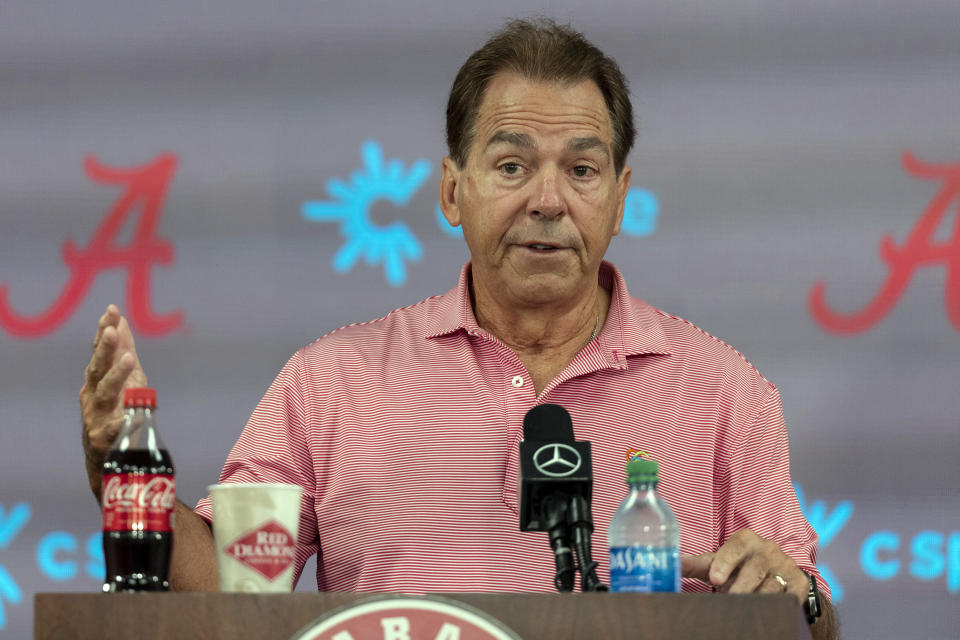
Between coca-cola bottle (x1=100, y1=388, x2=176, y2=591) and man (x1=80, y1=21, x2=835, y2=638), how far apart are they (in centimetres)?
67

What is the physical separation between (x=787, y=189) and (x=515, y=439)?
920mm

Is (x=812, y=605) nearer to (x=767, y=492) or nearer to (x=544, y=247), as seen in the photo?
(x=767, y=492)

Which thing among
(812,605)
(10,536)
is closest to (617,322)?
(812,605)

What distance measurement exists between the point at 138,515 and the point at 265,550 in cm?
14

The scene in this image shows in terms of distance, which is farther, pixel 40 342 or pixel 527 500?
pixel 40 342

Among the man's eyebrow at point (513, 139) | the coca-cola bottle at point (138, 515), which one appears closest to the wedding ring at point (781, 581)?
the coca-cola bottle at point (138, 515)

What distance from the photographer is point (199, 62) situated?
2879mm

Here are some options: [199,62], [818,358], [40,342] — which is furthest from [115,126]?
[818,358]

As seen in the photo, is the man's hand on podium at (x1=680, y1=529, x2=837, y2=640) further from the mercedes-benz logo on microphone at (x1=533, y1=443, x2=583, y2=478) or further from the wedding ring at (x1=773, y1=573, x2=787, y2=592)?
the mercedes-benz logo on microphone at (x1=533, y1=443, x2=583, y2=478)

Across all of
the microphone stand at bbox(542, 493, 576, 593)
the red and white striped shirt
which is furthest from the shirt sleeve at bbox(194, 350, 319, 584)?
the microphone stand at bbox(542, 493, 576, 593)

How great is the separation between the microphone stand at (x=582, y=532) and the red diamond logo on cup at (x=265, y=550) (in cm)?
29

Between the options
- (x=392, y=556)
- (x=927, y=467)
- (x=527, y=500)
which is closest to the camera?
(x=527, y=500)

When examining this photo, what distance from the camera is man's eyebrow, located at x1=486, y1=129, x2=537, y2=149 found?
87.4 inches

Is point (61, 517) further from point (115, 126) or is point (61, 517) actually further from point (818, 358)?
point (818, 358)
